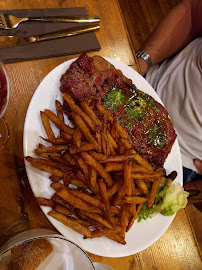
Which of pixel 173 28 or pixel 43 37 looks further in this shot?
pixel 173 28

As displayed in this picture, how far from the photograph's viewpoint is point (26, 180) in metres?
1.41

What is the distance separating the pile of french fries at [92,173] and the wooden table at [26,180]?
14cm

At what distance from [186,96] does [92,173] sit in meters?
1.28

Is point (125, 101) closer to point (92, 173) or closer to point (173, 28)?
point (92, 173)

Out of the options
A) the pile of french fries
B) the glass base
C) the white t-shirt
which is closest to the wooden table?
the glass base

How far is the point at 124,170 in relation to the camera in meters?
1.34

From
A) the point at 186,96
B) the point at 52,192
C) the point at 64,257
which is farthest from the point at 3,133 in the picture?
the point at 186,96

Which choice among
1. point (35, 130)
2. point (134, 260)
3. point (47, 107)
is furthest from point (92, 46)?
point (134, 260)

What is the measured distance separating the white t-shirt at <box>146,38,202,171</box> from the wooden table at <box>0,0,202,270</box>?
52 cm

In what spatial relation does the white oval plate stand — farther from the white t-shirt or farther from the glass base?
the white t-shirt

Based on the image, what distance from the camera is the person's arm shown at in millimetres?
2438

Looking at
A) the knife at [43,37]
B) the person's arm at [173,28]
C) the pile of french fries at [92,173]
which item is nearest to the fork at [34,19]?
the knife at [43,37]

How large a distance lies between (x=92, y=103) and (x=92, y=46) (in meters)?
0.45

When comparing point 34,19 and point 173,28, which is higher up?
point 34,19
